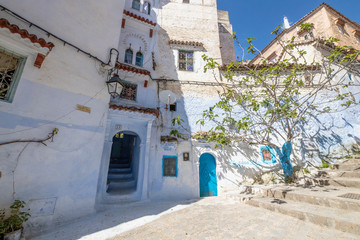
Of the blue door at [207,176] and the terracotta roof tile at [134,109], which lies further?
the blue door at [207,176]

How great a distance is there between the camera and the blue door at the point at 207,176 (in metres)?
7.61

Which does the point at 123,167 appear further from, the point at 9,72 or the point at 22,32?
the point at 22,32

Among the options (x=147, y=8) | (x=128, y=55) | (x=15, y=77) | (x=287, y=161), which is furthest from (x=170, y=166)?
(x=147, y=8)

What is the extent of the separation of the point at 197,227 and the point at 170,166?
13.2 ft

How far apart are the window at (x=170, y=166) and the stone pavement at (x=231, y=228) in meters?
2.84

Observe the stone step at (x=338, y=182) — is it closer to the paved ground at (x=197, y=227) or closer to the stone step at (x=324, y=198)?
the stone step at (x=324, y=198)

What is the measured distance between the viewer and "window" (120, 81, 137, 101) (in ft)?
25.5

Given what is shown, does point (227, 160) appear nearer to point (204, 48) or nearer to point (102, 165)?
point (102, 165)

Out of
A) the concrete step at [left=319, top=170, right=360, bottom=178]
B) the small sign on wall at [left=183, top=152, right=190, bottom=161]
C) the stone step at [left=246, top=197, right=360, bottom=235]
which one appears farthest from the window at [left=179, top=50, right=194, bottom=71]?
the concrete step at [left=319, top=170, right=360, bottom=178]

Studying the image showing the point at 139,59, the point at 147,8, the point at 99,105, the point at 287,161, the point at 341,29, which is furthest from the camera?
the point at 341,29

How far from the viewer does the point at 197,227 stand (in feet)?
12.0

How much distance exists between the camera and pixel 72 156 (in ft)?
15.6

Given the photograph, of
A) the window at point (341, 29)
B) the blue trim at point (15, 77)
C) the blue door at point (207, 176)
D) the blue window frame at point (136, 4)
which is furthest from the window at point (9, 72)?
the window at point (341, 29)

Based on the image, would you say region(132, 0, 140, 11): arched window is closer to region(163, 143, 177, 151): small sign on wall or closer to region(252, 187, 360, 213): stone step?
region(163, 143, 177, 151): small sign on wall
